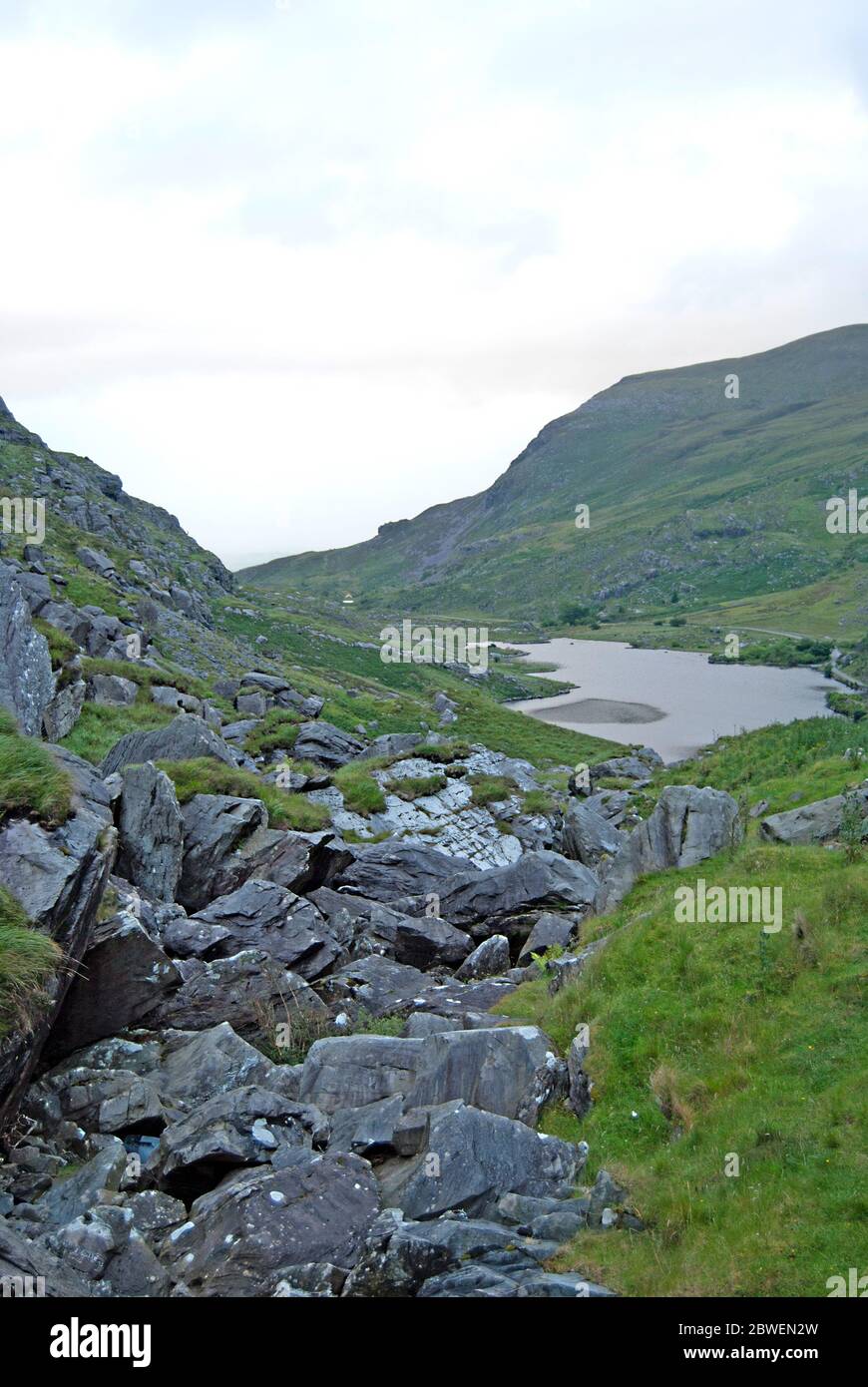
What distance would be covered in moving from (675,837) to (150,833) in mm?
12191

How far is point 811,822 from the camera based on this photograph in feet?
65.2

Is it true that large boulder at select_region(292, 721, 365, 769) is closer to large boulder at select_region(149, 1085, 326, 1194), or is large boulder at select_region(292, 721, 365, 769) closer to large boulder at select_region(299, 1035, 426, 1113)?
large boulder at select_region(299, 1035, 426, 1113)

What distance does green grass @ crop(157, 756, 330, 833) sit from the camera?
2327cm

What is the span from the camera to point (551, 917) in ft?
71.7

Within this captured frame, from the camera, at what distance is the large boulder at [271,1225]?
9.11m

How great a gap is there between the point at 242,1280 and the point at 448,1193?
251 centimetres

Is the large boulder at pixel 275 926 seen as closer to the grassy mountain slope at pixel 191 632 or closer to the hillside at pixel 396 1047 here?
the hillside at pixel 396 1047

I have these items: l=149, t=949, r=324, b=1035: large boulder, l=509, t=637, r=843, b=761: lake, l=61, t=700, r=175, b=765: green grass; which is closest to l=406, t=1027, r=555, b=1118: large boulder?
l=149, t=949, r=324, b=1035: large boulder

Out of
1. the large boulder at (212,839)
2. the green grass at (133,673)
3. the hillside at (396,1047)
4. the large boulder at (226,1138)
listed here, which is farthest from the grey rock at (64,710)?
the large boulder at (226,1138)

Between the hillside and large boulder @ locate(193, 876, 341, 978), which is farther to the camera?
large boulder @ locate(193, 876, 341, 978)
